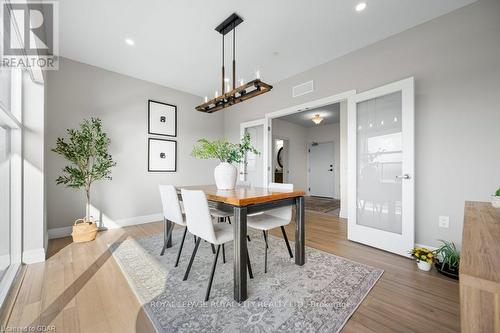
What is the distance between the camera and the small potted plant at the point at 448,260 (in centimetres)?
184

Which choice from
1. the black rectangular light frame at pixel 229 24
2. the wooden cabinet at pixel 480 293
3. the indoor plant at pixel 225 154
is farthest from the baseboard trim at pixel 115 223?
the wooden cabinet at pixel 480 293

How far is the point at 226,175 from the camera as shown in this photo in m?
2.27

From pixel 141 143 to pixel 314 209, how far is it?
4.09 metres

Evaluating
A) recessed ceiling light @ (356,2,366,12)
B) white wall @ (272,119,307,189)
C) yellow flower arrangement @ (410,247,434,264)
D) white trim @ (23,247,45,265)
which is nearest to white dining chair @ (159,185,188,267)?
white trim @ (23,247,45,265)

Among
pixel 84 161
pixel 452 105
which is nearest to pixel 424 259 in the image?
pixel 452 105

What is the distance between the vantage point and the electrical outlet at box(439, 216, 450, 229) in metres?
2.17

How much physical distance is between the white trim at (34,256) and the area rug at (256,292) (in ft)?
2.15

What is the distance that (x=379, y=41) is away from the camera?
267cm

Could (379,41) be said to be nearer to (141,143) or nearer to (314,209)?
(314,209)

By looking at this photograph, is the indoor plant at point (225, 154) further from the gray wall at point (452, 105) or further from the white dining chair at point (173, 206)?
the gray wall at point (452, 105)

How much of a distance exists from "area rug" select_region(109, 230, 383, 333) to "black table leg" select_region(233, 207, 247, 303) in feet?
0.24

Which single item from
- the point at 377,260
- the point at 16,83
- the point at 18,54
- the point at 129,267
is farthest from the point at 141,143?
the point at 377,260

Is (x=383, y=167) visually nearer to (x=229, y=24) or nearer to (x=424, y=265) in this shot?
(x=424, y=265)

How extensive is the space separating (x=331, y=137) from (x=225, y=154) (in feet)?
18.2
